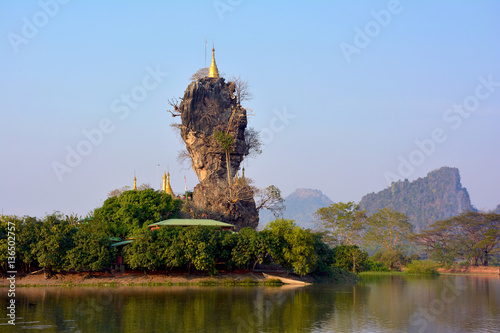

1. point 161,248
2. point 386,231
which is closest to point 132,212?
point 161,248

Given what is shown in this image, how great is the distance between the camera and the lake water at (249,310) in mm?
26547

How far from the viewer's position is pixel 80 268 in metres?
45.9

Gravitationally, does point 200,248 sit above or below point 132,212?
below

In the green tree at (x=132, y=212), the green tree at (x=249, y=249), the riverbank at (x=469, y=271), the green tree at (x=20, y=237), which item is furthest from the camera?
the riverbank at (x=469, y=271)

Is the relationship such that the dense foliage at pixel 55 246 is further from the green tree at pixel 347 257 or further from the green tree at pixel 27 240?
the green tree at pixel 347 257

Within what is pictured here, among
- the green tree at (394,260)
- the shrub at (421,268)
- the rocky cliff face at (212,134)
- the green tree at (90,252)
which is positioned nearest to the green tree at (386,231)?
the green tree at (394,260)

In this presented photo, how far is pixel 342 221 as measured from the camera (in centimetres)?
7806

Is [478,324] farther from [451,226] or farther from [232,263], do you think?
[451,226]

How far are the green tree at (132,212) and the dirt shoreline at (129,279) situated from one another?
19.3 feet

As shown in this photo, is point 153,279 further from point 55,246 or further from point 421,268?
point 421,268

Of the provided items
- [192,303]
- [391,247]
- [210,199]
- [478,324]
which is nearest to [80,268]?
[192,303]

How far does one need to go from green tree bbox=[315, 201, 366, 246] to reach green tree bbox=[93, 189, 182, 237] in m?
27.9

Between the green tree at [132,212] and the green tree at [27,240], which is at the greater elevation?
the green tree at [132,212]

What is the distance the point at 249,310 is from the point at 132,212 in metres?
24.4
